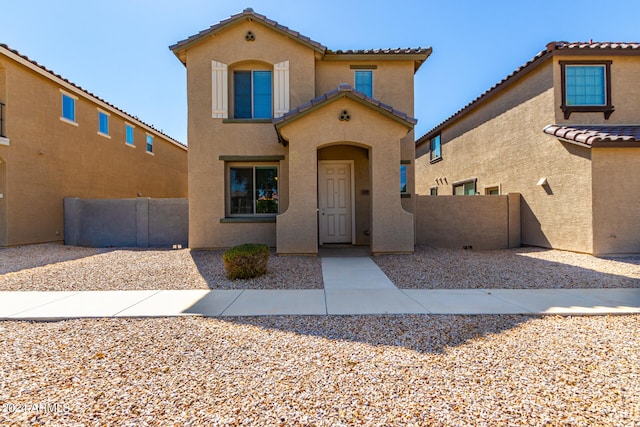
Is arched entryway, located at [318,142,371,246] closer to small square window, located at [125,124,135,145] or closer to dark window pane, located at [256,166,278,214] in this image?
dark window pane, located at [256,166,278,214]

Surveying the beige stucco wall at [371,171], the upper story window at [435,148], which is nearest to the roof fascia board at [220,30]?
the beige stucco wall at [371,171]

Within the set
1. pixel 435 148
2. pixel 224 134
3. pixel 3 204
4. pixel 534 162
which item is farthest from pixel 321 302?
pixel 435 148

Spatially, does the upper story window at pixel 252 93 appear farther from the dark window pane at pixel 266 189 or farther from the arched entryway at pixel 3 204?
the arched entryway at pixel 3 204

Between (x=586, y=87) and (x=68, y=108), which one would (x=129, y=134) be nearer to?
(x=68, y=108)

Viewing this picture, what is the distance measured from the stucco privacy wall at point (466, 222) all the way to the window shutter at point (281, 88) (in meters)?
6.16

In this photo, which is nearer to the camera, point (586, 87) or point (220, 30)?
point (220, 30)

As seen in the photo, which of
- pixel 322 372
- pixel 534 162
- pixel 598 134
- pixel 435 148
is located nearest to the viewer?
pixel 322 372

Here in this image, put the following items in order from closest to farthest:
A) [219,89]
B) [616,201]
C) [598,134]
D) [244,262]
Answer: [244,262] < [616,201] < [598,134] < [219,89]

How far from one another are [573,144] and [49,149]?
65.6ft

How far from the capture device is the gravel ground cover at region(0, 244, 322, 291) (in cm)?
633

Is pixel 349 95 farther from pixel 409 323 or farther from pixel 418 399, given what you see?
pixel 418 399

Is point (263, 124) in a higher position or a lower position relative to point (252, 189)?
higher

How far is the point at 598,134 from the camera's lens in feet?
30.9

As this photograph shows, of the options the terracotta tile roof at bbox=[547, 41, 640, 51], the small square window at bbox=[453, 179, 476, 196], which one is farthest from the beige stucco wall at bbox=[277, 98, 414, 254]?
the small square window at bbox=[453, 179, 476, 196]
